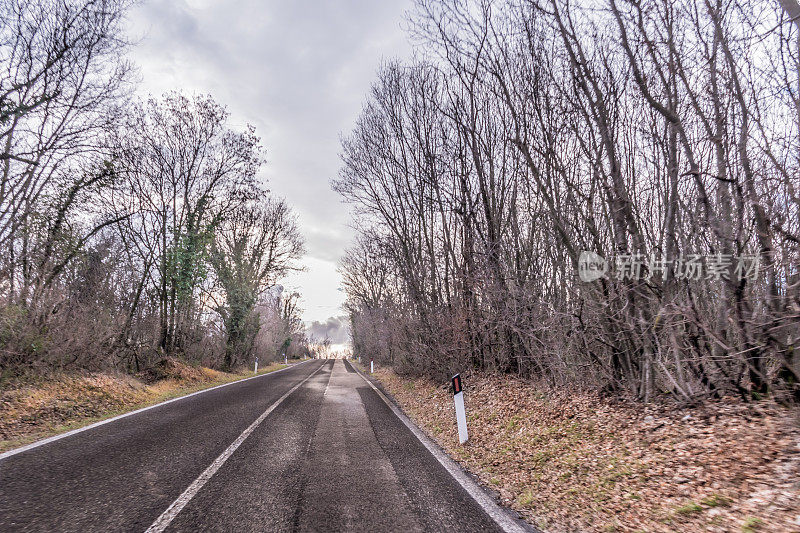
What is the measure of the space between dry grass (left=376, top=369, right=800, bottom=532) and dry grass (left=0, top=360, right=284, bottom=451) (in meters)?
6.46

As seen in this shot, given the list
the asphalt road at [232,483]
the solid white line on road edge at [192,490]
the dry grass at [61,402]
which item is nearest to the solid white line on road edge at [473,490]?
the asphalt road at [232,483]

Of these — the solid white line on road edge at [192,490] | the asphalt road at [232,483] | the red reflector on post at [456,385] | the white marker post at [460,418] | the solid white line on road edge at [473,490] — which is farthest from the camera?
the red reflector on post at [456,385]

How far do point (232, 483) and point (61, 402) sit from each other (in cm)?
634

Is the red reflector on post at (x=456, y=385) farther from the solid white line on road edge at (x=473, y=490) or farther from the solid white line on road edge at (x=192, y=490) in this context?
the solid white line on road edge at (x=192, y=490)

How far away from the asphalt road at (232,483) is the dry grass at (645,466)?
0.75 meters

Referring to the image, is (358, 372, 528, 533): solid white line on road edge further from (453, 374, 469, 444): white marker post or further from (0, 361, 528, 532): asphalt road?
(453, 374, 469, 444): white marker post

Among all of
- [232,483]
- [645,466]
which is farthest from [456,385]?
[232,483]

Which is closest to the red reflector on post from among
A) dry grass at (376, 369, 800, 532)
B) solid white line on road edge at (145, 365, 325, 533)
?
dry grass at (376, 369, 800, 532)

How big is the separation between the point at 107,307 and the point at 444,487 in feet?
43.0

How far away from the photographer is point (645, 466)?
3842 mm

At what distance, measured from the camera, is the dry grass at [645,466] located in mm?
2932

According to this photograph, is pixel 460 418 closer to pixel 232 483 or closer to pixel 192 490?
pixel 232 483

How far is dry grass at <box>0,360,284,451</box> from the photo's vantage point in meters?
5.96

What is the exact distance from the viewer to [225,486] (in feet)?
11.9
